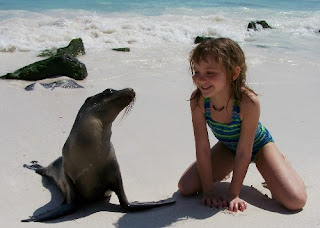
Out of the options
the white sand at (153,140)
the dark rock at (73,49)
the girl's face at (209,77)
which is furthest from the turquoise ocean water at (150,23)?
the girl's face at (209,77)

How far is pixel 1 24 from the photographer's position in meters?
13.1

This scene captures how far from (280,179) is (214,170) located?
505mm

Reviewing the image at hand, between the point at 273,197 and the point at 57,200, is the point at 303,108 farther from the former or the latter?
the point at 57,200

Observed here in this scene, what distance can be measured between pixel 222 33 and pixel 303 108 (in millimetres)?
8527

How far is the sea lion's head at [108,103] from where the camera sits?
9.99ft

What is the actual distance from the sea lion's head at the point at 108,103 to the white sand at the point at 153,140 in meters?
0.63

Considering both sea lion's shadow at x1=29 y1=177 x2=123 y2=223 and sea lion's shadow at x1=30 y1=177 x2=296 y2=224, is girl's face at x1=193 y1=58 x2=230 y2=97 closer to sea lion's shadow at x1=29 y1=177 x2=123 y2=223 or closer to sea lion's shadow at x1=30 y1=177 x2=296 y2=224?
sea lion's shadow at x1=30 y1=177 x2=296 y2=224

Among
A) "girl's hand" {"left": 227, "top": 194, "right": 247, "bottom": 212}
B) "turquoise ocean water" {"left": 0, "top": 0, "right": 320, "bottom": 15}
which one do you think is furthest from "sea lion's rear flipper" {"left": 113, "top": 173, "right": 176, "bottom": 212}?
"turquoise ocean water" {"left": 0, "top": 0, "right": 320, "bottom": 15}

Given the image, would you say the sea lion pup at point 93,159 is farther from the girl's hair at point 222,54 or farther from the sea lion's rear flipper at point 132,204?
the girl's hair at point 222,54

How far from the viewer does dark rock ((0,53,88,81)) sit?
678 centimetres

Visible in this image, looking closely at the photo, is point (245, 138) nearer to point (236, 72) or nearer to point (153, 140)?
point (236, 72)

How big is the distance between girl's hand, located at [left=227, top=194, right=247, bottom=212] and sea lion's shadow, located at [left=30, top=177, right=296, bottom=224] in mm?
91

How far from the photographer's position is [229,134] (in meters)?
3.50

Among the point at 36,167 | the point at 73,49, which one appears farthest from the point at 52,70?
the point at 36,167
